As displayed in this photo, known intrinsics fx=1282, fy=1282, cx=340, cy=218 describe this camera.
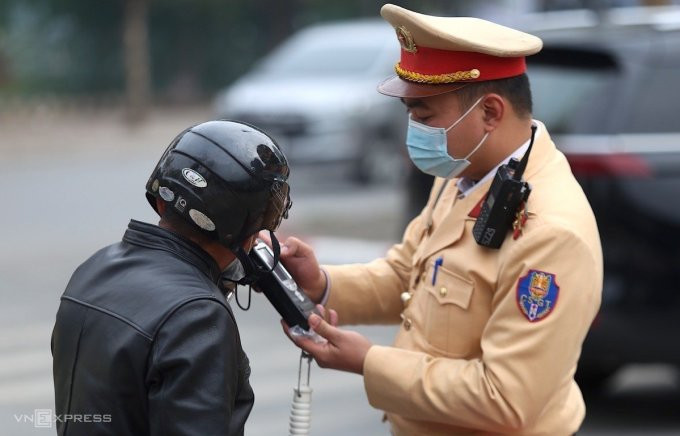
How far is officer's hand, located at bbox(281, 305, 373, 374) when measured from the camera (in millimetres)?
2846

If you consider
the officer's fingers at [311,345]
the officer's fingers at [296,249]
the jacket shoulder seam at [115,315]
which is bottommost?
the officer's fingers at [311,345]

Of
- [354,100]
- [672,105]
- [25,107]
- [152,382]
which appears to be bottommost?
[25,107]

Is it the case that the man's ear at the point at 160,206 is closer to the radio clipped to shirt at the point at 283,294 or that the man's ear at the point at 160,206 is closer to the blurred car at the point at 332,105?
the radio clipped to shirt at the point at 283,294

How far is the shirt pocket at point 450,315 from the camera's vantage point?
289 centimetres

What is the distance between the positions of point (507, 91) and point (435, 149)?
0.22 m

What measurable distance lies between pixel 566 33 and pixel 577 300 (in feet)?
13.4

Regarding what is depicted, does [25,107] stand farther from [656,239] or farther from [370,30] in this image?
[656,239]

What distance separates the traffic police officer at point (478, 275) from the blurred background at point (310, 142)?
2893 millimetres

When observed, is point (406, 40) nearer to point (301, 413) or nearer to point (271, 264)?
point (271, 264)

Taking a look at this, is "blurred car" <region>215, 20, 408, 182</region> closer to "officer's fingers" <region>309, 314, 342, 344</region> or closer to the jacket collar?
"officer's fingers" <region>309, 314, 342, 344</region>

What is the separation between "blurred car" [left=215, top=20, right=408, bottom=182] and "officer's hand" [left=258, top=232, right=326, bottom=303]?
11803 mm

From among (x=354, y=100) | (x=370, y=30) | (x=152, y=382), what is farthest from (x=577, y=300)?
(x=370, y=30)

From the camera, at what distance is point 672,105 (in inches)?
241

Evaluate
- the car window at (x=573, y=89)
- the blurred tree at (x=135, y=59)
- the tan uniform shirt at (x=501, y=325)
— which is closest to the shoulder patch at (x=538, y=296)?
the tan uniform shirt at (x=501, y=325)
